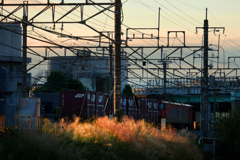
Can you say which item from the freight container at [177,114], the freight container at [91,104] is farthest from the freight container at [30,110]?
the freight container at [177,114]

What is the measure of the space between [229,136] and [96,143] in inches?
562

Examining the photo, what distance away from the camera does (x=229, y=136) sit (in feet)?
89.4

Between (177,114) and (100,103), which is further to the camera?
(177,114)

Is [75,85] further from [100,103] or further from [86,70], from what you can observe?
[100,103]

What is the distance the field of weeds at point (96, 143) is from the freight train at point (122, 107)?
225cm

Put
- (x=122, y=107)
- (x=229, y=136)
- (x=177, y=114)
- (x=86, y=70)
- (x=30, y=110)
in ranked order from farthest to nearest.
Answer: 1. (x=86, y=70)
2. (x=177, y=114)
3. (x=122, y=107)
4. (x=229, y=136)
5. (x=30, y=110)

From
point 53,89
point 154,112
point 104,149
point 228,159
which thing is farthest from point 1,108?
point 53,89

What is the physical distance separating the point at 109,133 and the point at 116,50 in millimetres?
4654

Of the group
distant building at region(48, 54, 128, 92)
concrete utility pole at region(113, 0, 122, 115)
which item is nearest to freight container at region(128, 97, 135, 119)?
distant building at region(48, 54, 128, 92)

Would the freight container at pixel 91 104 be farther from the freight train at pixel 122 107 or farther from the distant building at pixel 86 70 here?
the distant building at pixel 86 70

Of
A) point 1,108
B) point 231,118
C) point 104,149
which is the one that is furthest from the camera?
point 231,118

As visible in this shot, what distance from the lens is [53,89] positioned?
75.3 metres

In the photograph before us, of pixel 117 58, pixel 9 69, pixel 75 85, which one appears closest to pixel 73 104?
pixel 117 58

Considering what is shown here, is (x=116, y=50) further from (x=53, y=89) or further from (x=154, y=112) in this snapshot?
(x=53, y=89)
